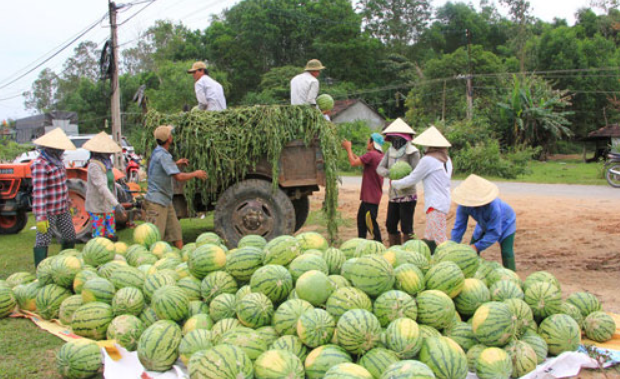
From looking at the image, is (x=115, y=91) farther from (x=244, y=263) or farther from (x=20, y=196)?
(x=244, y=263)

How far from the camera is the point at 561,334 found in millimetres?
3646

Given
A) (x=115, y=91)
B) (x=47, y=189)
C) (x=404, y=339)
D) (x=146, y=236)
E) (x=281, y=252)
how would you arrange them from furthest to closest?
(x=115, y=91), (x=47, y=189), (x=146, y=236), (x=281, y=252), (x=404, y=339)

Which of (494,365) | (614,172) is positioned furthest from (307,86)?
(614,172)

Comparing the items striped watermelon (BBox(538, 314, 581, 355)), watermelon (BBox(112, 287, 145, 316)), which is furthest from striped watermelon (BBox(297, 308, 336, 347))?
striped watermelon (BBox(538, 314, 581, 355))

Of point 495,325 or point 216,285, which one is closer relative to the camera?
point 495,325

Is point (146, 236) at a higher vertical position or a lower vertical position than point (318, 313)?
higher

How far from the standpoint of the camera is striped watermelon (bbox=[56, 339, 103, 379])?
350 cm

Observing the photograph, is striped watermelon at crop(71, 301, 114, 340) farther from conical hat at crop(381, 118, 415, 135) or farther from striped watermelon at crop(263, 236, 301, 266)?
conical hat at crop(381, 118, 415, 135)

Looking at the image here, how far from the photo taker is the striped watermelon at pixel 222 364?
9.53 feet

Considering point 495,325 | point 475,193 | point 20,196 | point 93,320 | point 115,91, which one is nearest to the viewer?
point 495,325

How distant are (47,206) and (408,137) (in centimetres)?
474

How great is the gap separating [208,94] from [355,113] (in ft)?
109

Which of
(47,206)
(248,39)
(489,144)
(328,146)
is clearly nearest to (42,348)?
(47,206)

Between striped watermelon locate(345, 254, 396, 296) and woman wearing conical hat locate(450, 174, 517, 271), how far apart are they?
185 cm
